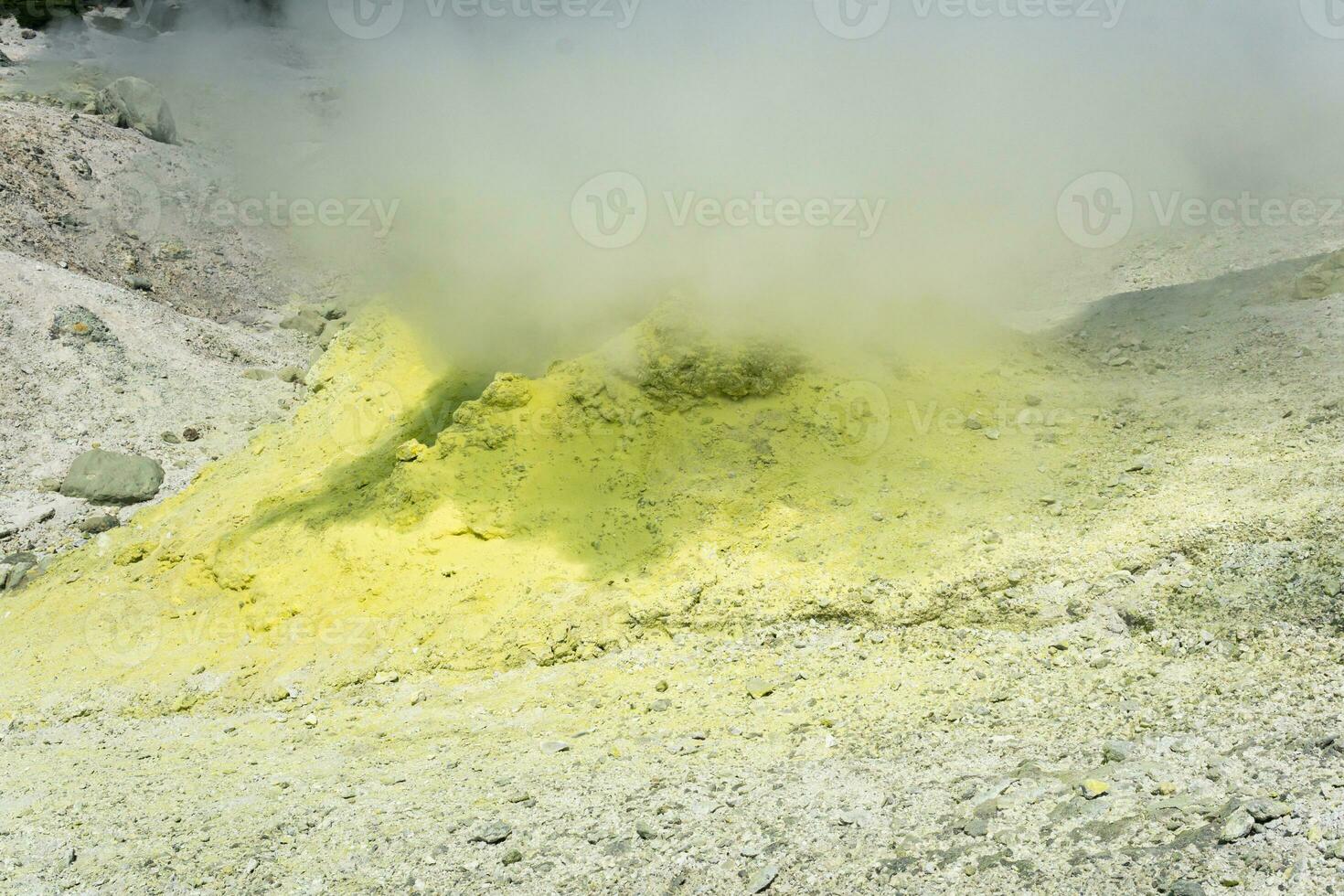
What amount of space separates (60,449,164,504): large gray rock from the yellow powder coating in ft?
5.32

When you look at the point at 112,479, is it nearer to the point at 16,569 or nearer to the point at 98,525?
the point at 98,525

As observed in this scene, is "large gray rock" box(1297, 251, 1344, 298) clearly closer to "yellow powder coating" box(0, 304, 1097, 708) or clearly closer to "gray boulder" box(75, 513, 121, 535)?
"yellow powder coating" box(0, 304, 1097, 708)

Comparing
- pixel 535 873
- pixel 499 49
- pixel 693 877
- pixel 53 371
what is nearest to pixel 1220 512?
pixel 693 877

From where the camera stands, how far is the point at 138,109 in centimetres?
1552

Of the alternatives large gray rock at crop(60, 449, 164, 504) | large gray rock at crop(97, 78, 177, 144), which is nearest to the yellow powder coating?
large gray rock at crop(60, 449, 164, 504)

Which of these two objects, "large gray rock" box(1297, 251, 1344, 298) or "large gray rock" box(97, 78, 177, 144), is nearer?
"large gray rock" box(1297, 251, 1344, 298)

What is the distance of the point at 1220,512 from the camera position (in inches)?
180

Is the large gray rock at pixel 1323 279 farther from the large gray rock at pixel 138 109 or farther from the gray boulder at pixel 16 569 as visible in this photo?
the large gray rock at pixel 138 109

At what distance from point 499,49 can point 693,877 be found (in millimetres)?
13141

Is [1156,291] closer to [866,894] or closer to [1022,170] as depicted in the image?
[1022,170]

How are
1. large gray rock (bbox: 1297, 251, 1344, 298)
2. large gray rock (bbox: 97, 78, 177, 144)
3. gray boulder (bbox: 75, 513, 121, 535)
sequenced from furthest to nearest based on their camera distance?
1. large gray rock (bbox: 97, 78, 177, 144)
2. gray boulder (bbox: 75, 513, 121, 535)
3. large gray rock (bbox: 1297, 251, 1344, 298)

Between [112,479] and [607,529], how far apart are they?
207 inches

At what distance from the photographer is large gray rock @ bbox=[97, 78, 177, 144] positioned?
15344 millimetres

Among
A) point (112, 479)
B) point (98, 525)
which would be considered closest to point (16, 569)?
point (98, 525)
